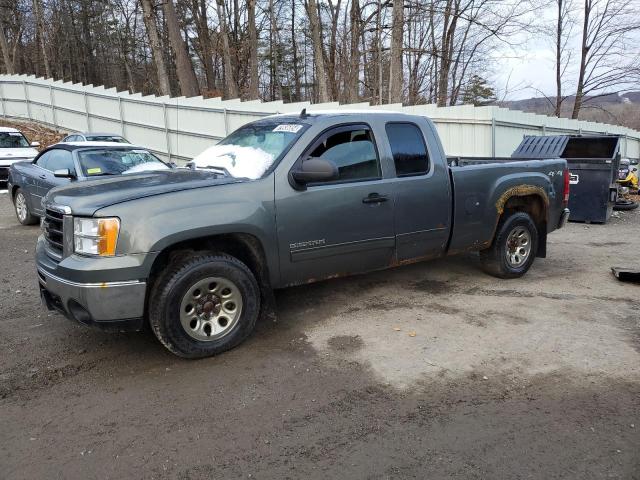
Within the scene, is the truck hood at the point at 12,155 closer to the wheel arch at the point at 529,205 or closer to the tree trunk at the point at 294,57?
the wheel arch at the point at 529,205

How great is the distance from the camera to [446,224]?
16.9 ft

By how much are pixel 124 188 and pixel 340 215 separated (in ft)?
5.72

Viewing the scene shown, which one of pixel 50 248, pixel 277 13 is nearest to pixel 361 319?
pixel 50 248

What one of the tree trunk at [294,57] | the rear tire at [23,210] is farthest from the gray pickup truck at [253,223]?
the tree trunk at [294,57]

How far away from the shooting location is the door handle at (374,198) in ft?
14.8

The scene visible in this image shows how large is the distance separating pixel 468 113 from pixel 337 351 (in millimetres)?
9761

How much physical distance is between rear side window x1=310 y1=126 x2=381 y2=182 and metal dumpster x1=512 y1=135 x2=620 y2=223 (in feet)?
19.2

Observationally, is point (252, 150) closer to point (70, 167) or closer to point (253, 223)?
point (253, 223)

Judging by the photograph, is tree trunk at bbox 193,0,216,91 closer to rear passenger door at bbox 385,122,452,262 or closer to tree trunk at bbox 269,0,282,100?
tree trunk at bbox 269,0,282,100

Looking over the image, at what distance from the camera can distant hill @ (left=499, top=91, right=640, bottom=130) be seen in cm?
2873

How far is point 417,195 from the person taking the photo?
16.0 feet

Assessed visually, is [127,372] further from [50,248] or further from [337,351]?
[337,351]

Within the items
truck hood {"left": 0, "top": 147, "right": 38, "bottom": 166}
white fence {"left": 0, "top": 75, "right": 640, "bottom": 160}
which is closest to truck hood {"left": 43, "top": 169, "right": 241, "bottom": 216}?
white fence {"left": 0, "top": 75, "right": 640, "bottom": 160}

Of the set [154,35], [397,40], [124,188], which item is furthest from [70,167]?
[154,35]
